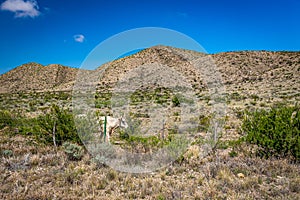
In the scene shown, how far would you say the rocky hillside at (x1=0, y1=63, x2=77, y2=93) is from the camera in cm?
8150

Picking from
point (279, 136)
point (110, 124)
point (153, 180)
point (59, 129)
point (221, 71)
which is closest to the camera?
point (153, 180)

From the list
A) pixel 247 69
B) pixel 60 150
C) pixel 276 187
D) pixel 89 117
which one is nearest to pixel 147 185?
pixel 276 187

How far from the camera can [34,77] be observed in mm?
88500

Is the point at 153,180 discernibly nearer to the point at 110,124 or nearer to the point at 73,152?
the point at 73,152

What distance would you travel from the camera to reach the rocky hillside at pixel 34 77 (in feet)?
267

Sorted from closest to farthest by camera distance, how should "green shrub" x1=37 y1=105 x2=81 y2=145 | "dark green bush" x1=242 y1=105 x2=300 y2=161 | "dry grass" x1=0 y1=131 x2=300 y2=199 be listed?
1. "dry grass" x1=0 y1=131 x2=300 y2=199
2. "dark green bush" x1=242 y1=105 x2=300 y2=161
3. "green shrub" x1=37 y1=105 x2=81 y2=145

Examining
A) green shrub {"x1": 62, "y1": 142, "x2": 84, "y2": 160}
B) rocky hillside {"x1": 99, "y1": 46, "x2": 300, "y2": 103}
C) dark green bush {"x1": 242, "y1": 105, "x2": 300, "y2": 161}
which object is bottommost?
green shrub {"x1": 62, "y1": 142, "x2": 84, "y2": 160}

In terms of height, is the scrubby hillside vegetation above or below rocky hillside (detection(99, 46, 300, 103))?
below

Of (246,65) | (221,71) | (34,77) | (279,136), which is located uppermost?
(34,77)

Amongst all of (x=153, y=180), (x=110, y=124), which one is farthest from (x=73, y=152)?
(x=153, y=180)

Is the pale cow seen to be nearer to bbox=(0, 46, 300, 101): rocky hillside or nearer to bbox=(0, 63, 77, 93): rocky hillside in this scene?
bbox=(0, 46, 300, 101): rocky hillside

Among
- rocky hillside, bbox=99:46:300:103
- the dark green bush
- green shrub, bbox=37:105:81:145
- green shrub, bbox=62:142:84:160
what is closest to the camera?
the dark green bush

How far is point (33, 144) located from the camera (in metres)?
7.34

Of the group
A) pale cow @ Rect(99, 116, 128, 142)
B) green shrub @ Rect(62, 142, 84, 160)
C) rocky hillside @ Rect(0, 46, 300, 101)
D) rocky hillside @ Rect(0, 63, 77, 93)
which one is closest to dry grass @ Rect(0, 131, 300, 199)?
green shrub @ Rect(62, 142, 84, 160)
